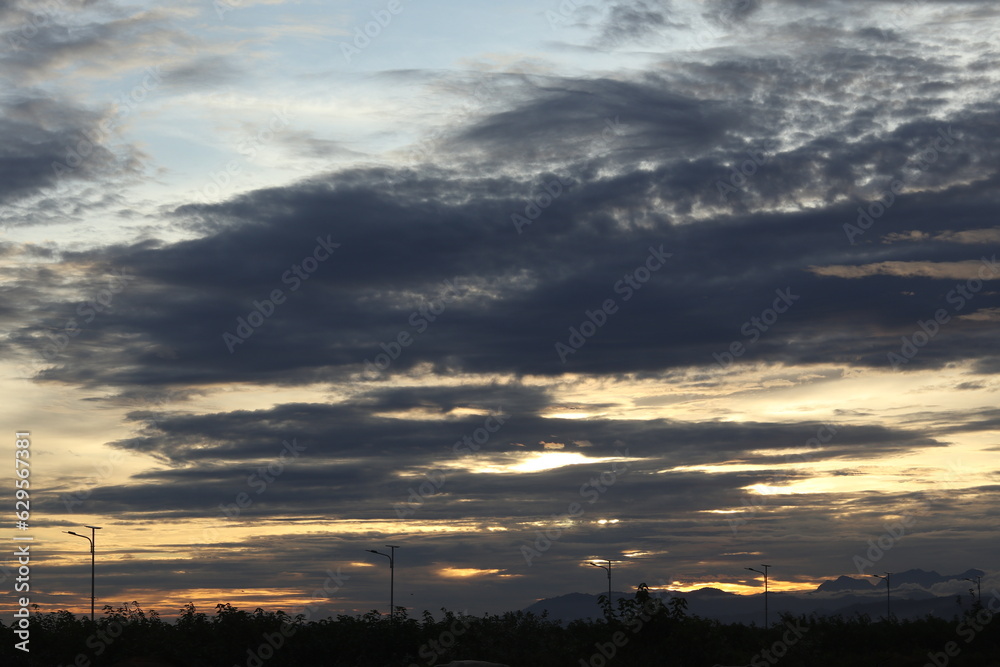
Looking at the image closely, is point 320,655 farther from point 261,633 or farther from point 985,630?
point 985,630

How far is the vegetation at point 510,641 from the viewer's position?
58844mm

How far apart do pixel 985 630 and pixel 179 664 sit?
162ft

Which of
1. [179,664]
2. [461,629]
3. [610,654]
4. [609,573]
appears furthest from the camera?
[609,573]

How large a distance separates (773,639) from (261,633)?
104 feet

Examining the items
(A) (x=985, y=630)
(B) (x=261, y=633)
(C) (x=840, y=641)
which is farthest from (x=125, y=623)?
(A) (x=985, y=630)

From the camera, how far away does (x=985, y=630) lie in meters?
64.5

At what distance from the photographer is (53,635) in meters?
62.4

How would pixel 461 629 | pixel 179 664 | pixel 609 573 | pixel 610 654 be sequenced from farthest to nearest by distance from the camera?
pixel 609 573 < pixel 461 629 < pixel 610 654 < pixel 179 664

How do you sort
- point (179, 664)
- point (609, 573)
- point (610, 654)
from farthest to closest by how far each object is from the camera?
point (609, 573) < point (610, 654) < point (179, 664)

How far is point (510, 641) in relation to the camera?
61156 millimetres

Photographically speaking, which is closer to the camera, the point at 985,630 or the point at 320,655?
the point at 320,655

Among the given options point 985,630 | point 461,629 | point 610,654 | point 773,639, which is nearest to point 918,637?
point 985,630

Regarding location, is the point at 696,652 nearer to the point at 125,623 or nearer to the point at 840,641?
the point at 840,641

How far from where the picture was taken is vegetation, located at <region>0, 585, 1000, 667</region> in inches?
2317
